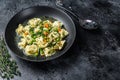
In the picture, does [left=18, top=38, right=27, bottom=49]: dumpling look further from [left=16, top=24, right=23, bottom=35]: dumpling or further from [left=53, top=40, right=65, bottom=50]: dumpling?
[left=53, top=40, right=65, bottom=50]: dumpling

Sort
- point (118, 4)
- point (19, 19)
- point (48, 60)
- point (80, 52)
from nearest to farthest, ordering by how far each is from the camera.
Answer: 1. point (48, 60)
2. point (80, 52)
3. point (19, 19)
4. point (118, 4)

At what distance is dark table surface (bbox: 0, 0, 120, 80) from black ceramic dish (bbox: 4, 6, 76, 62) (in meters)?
0.06

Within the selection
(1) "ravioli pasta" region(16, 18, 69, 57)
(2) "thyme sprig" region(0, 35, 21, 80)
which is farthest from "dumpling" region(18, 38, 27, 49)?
(2) "thyme sprig" region(0, 35, 21, 80)

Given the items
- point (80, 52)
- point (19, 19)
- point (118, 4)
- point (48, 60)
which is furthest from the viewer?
point (118, 4)

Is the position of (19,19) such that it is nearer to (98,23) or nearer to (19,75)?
(19,75)

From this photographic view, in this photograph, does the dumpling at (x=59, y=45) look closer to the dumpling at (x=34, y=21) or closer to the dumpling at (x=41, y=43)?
the dumpling at (x=41, y=43)

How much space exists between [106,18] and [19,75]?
2.66 ft

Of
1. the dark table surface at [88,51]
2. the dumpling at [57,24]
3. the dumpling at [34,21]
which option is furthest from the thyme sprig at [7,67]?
the dumpling at [57,24]

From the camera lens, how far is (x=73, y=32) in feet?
5.54

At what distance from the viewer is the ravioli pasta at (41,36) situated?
1607 mm

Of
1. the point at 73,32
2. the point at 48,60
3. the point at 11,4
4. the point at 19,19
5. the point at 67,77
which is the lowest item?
the point at 67,77

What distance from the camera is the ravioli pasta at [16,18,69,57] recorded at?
1607 millimetres

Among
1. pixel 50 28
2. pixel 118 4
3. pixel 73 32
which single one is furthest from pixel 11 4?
pixel 118 4

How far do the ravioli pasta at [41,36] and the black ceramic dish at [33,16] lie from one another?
0.03m
